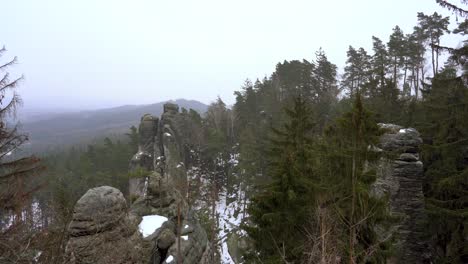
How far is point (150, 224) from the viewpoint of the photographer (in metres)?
14.4

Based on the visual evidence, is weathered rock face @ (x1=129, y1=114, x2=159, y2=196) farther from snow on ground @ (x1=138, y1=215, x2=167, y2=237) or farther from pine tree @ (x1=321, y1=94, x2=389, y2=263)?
pine tree @ (x1=321, y1=94, x2=389, y2=263)

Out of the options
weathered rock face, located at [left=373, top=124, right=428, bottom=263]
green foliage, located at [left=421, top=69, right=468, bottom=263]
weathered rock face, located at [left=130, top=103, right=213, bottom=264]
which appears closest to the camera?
green foliage, located at [left=421, top=69, right=468, bottom=263]

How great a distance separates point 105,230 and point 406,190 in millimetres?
13755

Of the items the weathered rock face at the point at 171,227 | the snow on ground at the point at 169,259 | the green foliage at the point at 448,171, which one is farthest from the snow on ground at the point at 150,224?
the green foliage at the point at 448,171

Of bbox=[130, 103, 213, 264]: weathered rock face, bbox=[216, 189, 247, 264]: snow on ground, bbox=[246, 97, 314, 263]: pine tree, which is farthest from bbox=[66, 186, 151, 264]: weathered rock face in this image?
bbox=[216, 189, 247, 264]: snow on ground

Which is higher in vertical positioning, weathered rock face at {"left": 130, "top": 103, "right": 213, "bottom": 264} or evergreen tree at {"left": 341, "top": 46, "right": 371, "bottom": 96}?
evergreen tree at {"left": 341, "top": 46, "right": 371, "bottom": 96}

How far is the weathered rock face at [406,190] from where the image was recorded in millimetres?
15195

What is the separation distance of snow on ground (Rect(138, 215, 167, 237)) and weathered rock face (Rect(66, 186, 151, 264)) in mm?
408

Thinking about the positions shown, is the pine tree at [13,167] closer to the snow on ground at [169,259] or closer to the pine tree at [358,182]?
the snow on ground at [169,259]

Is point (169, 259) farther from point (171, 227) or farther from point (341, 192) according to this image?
point (341, 192)

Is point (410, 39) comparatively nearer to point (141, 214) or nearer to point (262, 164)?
point (262, 164)

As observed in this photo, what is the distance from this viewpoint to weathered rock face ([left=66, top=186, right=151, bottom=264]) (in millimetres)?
12000

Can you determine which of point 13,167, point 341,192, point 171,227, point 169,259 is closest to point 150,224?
point 171,227

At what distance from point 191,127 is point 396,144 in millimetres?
41607
